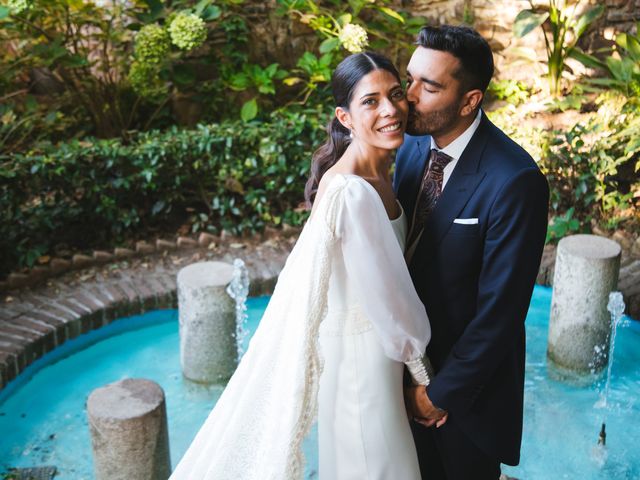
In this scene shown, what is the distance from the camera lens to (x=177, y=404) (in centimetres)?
431

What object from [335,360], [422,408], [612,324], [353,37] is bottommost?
[612,324]

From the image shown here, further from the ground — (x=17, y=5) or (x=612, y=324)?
(x=17, y=5)

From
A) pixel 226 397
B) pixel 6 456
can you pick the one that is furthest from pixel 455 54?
pixel 6 456

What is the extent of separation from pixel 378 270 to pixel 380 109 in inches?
19.9

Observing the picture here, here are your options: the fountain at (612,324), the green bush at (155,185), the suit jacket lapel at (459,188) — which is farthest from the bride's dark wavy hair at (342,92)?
the green bush at (155,185)

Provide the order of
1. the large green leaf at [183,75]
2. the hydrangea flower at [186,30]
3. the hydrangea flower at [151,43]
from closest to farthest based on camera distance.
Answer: the hydrangea flower at [186,30], the hydrangea flower at [151,43], the large green leaf at [183,75]

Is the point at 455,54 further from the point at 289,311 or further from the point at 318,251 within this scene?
the point at 289,311

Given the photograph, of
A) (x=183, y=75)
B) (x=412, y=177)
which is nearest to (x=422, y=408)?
(x=412, y=177)

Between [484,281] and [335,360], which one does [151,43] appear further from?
[484,281]

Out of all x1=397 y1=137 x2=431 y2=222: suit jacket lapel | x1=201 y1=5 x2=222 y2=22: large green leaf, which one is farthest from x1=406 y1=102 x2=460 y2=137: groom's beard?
x1=201 y1=5 x2=222 y2=22: large green leaf

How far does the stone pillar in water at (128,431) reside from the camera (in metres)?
2.93

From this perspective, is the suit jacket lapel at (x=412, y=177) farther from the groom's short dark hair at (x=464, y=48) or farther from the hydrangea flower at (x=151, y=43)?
the hydrangea flower at (x=151, y=43)

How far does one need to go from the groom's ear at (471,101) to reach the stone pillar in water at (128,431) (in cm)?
168

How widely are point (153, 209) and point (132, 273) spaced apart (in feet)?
2.12
